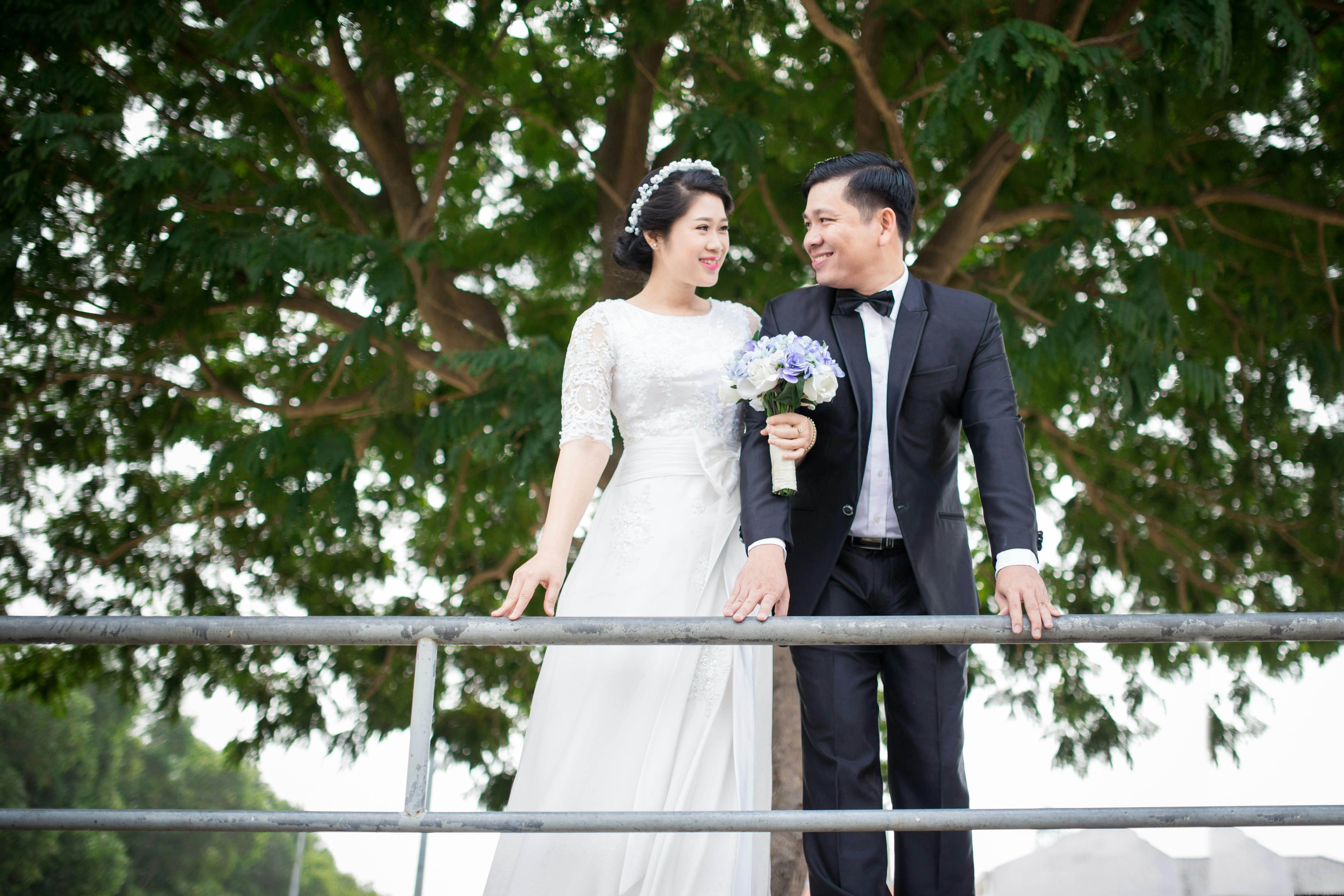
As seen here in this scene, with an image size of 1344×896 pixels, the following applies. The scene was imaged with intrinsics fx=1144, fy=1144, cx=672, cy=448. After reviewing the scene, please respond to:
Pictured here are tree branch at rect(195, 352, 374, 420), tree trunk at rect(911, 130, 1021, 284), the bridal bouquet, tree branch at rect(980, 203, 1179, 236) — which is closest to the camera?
the bridal bouquet

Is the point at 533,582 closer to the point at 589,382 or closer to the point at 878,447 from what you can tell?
the point at 589,382

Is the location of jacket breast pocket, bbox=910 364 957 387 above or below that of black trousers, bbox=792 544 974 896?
above

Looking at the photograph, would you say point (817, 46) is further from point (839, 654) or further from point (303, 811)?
point (303, 811)

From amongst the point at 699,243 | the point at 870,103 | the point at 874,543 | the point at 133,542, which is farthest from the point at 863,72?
the point at 133,542

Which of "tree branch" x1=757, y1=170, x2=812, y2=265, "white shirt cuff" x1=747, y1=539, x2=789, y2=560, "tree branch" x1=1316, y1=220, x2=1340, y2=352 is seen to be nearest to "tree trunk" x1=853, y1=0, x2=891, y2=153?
"tree branch" x1=757, y1=170, x2=812, y2=265

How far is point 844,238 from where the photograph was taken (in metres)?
3.03

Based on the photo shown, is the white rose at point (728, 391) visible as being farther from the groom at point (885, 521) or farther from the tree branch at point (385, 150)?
the tree branch at point (385, 150)

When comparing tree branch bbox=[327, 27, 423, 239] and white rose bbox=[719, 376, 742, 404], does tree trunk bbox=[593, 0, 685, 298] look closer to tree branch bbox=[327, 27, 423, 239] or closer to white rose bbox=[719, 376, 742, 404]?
tree branch bbox=[327, 27, 423, 239]

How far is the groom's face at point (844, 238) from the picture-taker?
3033mm

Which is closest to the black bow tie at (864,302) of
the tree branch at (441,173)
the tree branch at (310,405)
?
the tree branch at (441,173)

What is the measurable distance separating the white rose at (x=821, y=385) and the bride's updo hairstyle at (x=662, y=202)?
36.9 inches

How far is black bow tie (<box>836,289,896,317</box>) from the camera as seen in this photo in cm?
301

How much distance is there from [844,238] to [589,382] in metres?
0.85

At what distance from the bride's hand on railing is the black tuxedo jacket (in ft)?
1.60
